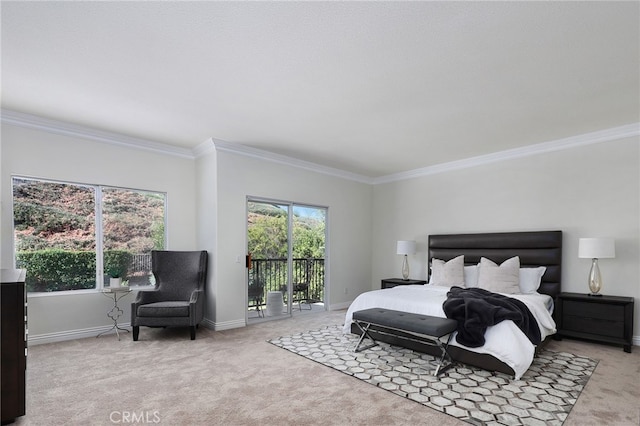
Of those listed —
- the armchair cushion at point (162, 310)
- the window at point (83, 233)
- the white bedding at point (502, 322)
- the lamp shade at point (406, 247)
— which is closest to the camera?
the white bedding at point (502, 322)

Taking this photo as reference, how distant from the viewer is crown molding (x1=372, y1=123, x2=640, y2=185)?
4.51m

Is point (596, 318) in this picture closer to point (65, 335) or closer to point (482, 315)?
point (482, 315)

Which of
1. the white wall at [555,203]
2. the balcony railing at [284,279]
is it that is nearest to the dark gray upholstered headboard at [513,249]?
the white wall at [555,203]

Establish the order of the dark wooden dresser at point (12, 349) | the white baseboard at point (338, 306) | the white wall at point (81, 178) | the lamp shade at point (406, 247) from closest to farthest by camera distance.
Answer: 1. the dark wooden dresser at point (12, 349)
2. the white wall at point (81, 178)
3. the lamp shade at point (406, 247)
4. the white baseboard at point (338, 306)

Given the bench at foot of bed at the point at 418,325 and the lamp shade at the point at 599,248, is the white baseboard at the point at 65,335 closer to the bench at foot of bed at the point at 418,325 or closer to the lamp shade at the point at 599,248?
the bench at foot of bed at the point at 418,325

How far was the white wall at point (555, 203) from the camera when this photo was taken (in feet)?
14.7

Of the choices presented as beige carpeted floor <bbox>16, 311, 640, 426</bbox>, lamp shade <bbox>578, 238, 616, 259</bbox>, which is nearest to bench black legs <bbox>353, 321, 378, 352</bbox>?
beige carpeted floor <bbox>16, 311, 640, 426</bbox>

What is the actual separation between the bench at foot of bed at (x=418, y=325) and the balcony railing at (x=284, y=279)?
84.7 inches

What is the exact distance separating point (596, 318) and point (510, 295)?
96 centimetres

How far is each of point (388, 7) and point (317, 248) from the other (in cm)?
493

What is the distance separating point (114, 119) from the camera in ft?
14.0

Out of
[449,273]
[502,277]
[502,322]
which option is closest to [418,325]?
[502,322]

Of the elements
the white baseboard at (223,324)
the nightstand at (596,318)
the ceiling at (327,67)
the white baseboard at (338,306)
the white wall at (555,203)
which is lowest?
the white baseboard at (338,306)

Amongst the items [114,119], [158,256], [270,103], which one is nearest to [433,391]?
[270,103]
